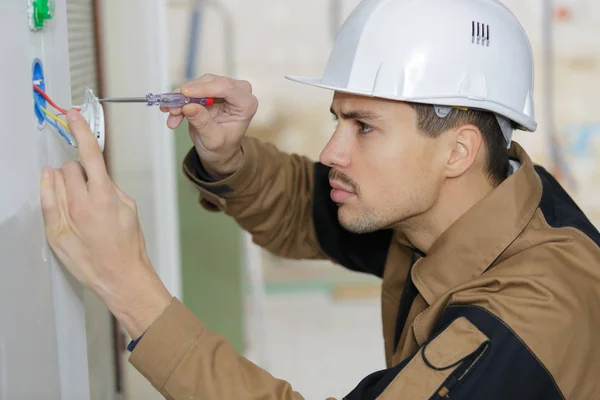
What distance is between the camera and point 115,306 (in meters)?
1.03

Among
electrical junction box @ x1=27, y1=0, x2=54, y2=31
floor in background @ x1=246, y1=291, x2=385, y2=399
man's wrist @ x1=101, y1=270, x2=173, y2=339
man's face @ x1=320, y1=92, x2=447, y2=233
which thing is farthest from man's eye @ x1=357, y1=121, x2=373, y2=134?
floor in background @ x1=246, y1=291, x2=385, y2=399

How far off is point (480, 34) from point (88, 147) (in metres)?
0.71

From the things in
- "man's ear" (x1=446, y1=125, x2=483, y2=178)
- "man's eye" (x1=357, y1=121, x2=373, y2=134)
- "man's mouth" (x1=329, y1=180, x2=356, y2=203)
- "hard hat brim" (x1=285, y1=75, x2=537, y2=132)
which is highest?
"hard hat brim" (x1=285, y1=75, x2=537, y2=132)

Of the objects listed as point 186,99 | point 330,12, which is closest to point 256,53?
point 330,12

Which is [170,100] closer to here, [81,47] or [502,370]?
[81,47]

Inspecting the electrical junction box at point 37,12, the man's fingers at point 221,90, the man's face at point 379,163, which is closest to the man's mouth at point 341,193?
the man's face at point 379,163

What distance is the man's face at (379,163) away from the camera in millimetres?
1320

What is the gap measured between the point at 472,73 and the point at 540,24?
2861 millimetres

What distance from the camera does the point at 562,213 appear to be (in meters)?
1.43

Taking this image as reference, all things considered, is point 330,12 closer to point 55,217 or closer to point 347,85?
point 347,85

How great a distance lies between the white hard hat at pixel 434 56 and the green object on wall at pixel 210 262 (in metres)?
1.52

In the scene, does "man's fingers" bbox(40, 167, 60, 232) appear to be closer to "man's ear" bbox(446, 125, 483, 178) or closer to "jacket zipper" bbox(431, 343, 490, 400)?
"jacket zipper" bbox(431, 343, 490, 400)

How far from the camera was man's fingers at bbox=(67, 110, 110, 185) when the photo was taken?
954mm

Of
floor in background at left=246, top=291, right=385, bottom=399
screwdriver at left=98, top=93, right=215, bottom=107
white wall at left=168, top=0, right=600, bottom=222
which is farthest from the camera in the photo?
white wall at left=168, top=0, right=600, bottom=222
